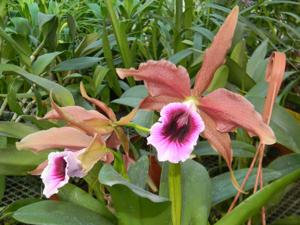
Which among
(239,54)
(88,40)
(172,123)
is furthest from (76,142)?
(88,40)

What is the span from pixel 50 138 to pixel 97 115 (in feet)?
0.22

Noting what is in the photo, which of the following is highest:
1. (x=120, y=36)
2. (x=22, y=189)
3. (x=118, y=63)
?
(x=120, y=36)

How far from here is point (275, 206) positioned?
2.85 feet

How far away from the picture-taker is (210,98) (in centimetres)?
55

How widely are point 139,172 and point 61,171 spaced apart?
0.11 metres

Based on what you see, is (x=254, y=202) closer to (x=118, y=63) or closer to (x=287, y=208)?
(x=287, y=208)

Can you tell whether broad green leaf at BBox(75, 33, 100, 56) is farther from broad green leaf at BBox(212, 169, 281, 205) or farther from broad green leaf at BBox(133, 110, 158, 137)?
broad green leaf at BBox(212, 169, 281, 205)

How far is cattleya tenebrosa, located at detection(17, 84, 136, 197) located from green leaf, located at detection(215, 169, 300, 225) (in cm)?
16

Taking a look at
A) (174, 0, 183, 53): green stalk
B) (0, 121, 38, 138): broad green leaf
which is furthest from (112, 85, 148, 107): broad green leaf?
(174, 0, 183, 53): green stalk

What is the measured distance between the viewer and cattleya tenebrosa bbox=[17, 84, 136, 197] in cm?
54

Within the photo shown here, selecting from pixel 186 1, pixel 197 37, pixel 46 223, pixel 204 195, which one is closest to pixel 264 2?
pixel 186 1

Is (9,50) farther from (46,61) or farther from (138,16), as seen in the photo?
(138,16)

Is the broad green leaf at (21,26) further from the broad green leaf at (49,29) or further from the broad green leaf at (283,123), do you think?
the broad green leaf at (283,123)

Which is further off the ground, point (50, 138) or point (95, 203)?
point (50, 138)
